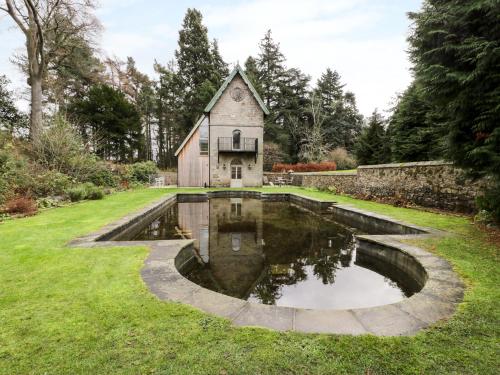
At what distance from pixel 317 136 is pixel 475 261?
27.4 m

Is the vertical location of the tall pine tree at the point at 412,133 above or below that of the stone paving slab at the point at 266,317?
above

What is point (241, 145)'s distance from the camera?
66.0ft

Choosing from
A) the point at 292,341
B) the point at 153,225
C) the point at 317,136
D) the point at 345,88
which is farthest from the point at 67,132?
the point at 345,88

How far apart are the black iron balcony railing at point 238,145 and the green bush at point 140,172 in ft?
22.7

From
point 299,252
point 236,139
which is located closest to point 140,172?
point 236,139

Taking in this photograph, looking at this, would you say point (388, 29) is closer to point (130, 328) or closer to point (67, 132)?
point (130, 328)

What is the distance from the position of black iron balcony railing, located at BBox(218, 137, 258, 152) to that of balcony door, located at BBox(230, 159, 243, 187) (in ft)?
3.51

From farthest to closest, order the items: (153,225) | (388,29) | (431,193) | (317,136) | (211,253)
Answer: (317,136), (388,29), (431,193), (153,225), (211,253)

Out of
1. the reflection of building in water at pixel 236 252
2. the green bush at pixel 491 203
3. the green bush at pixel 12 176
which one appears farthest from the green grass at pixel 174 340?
the green bush at pixel 12 176

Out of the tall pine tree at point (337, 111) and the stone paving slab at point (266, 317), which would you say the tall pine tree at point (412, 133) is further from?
the tall pine tree at point (337, 111)

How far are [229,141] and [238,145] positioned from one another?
2.62 ft

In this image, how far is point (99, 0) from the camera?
1466cm

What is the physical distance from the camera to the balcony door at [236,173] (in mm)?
20578

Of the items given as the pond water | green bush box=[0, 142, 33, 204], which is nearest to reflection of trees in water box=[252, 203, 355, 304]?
the pond water
